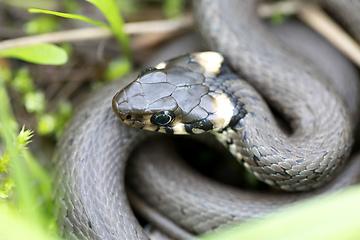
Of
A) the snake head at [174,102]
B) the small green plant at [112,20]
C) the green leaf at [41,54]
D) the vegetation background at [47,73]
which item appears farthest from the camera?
the small green plant at [112,20]

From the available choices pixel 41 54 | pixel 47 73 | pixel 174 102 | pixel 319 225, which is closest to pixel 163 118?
pixel 174 102

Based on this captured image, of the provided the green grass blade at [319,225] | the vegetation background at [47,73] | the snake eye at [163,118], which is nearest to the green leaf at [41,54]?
the vegetation background at [47,73]

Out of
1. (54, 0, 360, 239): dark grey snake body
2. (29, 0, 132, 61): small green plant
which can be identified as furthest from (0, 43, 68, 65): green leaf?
(54, 0, 360, 239): dark grey snake body

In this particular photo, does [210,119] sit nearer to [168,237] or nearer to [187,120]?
[187,120]

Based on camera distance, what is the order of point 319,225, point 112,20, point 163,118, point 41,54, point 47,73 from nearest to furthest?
point 319,225 < point 163,118 < point 41,54 < point 112,20 < point 47,73

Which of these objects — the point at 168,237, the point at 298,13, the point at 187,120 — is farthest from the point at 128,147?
the point at 298,13

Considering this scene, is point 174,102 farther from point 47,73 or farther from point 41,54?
point 47,73

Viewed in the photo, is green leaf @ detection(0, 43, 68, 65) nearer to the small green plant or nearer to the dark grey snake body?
the small green plant

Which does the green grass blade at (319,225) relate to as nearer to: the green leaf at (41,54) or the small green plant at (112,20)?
the green leaf at (41,54)
